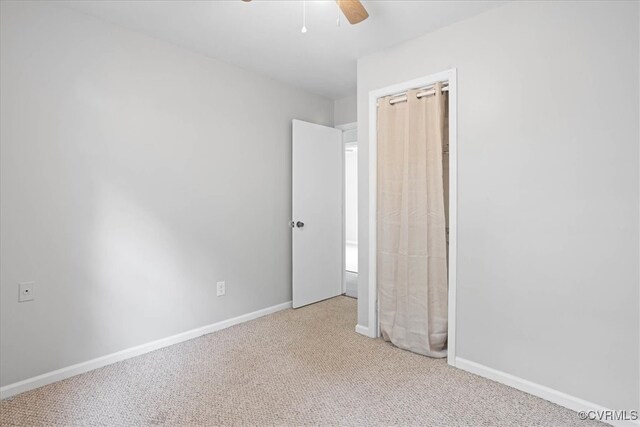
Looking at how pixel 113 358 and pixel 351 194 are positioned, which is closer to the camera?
pixel 113 358

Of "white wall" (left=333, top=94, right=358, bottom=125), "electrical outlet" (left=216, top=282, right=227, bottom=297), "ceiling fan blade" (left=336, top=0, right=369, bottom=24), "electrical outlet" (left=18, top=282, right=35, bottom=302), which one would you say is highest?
"white wall" (left=333, top=94, right=358, bottom=125)

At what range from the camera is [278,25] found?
2.41 meters

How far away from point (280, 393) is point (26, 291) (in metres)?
1.62

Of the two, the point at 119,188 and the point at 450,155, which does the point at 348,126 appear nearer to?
the point at 450,155

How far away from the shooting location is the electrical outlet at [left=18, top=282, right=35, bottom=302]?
6.68ft

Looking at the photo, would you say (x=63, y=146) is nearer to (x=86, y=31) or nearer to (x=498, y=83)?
(x=86, y=31)

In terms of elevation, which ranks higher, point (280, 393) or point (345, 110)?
point (345, 110)

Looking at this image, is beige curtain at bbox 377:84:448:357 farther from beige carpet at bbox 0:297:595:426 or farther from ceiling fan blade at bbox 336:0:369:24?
ceiling fan blade at bbox 336:0:369:24

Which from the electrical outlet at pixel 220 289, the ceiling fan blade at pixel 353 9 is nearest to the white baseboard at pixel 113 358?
the electrical outlet at pixel 220 289

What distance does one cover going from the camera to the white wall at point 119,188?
204 centimetres

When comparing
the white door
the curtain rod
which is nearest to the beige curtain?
the curtain rod

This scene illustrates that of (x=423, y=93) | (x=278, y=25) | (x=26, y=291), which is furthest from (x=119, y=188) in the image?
(x=423, y=93)

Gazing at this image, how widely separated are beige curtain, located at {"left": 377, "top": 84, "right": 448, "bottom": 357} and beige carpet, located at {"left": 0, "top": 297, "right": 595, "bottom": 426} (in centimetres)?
23

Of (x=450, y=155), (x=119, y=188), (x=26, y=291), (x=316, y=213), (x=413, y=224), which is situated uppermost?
(x=450, y=155)
